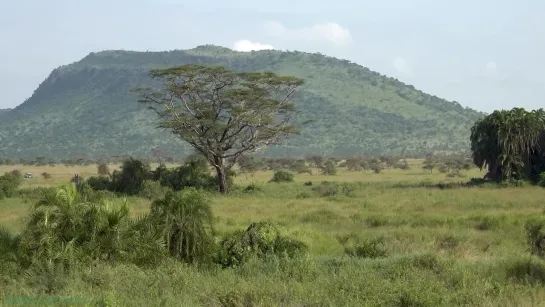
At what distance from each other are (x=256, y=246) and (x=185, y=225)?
5.05 ft

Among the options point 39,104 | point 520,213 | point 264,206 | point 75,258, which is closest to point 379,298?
point 75,258

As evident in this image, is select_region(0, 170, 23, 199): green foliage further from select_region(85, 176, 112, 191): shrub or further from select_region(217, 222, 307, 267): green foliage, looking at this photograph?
select_region(217, 222, 307, 267): green foliage

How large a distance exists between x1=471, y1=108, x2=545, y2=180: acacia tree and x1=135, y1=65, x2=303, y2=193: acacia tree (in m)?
13.9

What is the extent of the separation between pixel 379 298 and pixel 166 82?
36.7 m

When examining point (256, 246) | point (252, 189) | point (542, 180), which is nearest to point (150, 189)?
point (252, 189)

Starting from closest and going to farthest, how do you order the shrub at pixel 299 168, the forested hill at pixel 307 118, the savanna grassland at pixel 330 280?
the savanna grassland at pixel 330 280 < the shrub at pixel 299 168 < the forested hill at pixel 307 118

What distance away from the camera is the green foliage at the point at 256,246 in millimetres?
12805

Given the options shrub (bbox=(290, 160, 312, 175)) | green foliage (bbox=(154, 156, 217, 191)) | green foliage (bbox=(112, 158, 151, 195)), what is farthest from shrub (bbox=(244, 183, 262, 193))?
shrub (bbox=(290, 160, 312, 175))

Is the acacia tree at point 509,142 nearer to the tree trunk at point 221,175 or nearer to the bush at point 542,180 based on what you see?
the bush at point 542,180

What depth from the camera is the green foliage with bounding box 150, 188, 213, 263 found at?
496 inches

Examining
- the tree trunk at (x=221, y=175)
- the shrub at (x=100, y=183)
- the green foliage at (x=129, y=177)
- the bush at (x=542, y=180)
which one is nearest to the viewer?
the bush at (x=542, y=180)

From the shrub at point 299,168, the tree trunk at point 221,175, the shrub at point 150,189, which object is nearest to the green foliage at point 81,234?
the shrub at point 150,189

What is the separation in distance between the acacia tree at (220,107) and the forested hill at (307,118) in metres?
86.2

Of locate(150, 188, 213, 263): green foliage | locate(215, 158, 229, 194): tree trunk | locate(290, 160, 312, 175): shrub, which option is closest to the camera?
locate(150, 188, 213, 263): green foliage
